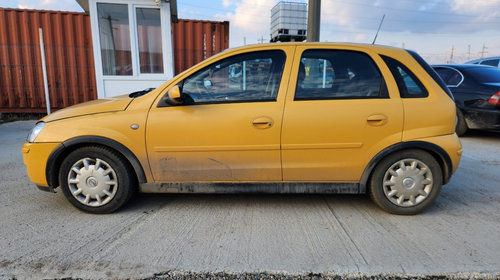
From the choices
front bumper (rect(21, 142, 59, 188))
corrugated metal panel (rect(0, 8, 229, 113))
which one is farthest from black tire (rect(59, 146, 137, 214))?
corrugated metal panel (rect(0, 8, 229, 113))

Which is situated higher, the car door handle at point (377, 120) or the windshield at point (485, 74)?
the windshield at point (485, 74)

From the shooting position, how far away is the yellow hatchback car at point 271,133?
2918 millimetres

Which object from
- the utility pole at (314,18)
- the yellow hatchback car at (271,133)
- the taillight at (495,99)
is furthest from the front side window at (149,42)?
the taillight at (495,99)

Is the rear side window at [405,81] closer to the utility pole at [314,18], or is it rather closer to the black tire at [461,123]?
the utility pole at [314,18]

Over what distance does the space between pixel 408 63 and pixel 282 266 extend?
2288mm

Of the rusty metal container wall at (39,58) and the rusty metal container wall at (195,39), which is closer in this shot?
the rusty metal container wall at (39,58)

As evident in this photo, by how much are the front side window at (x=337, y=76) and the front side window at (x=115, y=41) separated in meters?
5.71

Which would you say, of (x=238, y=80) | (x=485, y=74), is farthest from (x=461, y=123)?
(x=238, y=80)

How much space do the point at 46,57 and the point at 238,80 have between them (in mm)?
9098

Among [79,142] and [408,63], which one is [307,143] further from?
[79,142]

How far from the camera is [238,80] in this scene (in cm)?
304

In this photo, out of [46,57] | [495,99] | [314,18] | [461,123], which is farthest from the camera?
[46,57]

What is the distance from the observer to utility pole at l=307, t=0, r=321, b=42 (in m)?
6.21

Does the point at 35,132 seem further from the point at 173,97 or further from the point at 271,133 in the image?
the point at 271,133
